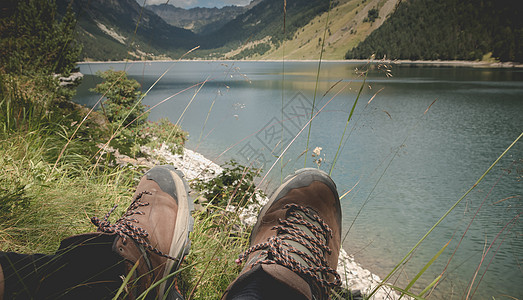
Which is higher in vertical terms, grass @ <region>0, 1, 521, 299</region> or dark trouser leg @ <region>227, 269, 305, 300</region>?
dark trouser leg @ <region>227, 269, 305, 300</region>

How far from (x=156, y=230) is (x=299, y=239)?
0.65 meters

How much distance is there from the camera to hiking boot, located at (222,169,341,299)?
96 cm

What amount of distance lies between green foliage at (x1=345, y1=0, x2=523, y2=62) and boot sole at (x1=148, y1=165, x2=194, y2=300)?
24941 millimetres

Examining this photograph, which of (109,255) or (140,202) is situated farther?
(140,202)

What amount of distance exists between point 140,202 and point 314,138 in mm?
8263

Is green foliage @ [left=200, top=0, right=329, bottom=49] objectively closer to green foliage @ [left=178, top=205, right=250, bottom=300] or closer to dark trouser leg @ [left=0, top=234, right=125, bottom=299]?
green foliage @ [left=178, top=205, right=250, bottom=300]

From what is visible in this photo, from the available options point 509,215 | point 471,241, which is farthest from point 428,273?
point 509,215

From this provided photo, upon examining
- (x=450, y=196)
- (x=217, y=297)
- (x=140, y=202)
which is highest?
(x=140, y=202)

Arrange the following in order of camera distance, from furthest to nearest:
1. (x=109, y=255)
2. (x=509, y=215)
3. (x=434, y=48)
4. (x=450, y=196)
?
(x=434, y=48) → (x=450, y=196) → (x=509, y=215) → (x=109, y=255)

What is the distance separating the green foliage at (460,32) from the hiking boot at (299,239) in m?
24.6

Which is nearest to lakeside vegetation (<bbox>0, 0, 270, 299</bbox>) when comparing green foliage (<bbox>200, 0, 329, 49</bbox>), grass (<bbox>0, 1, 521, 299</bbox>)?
grass (<bbox>0, 1, 521, 299</bbox>)

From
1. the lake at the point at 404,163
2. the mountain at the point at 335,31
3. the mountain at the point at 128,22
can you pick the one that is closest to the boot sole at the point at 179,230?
the lake at the point at 404,163

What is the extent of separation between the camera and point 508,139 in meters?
9.64

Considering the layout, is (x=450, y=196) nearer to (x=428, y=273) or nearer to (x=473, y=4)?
(x=428, y=273)
